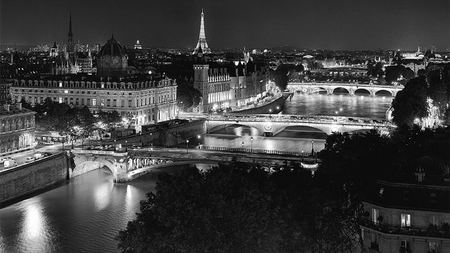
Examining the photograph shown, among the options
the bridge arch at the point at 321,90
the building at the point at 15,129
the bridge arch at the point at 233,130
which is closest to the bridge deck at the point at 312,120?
the bridge arch at the point at 233,130

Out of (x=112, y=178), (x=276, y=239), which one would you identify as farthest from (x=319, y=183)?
(x=112, y=178)

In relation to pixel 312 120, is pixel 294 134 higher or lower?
lower

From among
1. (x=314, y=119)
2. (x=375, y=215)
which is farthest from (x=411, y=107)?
(x=375, y=215)

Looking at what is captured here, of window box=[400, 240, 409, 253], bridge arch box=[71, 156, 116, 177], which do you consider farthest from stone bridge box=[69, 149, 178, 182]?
window box=[400, 240, 409, 253]

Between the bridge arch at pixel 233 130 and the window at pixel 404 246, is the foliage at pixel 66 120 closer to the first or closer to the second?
the bridge arch at pixel 233 130

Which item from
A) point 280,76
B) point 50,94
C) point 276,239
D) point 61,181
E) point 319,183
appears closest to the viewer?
point 276,239

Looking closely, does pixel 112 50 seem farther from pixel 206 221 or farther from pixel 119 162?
pixel 206 221

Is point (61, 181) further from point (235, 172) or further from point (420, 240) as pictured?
point (420, 240)
